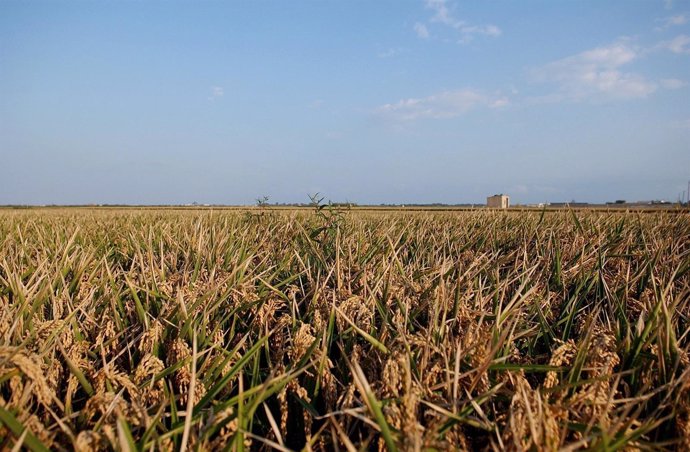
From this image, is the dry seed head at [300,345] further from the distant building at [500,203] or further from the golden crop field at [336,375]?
the distant building at [500,203]

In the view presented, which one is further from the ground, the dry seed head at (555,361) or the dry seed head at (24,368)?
the dry seed head at (24,368)

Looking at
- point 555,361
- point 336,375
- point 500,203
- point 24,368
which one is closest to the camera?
point 24,368

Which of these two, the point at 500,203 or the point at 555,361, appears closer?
the point at 555,361

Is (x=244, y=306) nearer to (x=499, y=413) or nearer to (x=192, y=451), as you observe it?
(x=192, y=451)

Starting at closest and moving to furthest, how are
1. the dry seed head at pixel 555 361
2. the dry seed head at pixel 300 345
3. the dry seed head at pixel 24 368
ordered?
the dry seed head at pixel 24 368 → the dry seed head at pixel 555 361 → the dry seed head at pixel 300 345

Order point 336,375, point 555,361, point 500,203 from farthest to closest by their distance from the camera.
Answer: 1. point 500,203
2. point 336,375
3. point 555,361

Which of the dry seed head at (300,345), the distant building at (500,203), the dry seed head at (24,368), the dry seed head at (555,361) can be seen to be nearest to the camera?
the dry seed head at (24,368)

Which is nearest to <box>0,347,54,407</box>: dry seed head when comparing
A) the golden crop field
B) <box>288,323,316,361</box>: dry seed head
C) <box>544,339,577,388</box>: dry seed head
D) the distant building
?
the golden crop field

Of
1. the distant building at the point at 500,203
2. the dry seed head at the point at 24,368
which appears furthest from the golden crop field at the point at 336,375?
the distant building at the point at 500,203

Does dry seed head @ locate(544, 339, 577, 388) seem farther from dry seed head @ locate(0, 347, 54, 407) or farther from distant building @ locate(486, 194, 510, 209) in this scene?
distant building @ locate(486, 194, 510, 209)

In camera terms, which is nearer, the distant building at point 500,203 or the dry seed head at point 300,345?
the dry seed head at point 300,345

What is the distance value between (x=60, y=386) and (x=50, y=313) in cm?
48

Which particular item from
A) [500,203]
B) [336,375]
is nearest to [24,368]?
[336,375]

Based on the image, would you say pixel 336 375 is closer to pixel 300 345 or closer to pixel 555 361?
pixel 300 345
